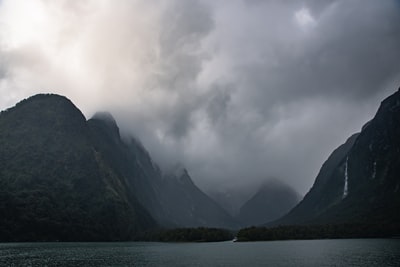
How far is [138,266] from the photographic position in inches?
4840

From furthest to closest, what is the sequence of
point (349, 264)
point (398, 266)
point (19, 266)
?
point (349, 264) < point (19, 266) < point (398, 266)

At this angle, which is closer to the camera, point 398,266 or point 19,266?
point 398,266

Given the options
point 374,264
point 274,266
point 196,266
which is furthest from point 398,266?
point 196,266

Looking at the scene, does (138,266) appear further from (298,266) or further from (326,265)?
(326,265)

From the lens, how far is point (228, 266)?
397 feet

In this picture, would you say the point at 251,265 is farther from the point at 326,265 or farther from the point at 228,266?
the point at 326,265

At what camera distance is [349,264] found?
12019cm

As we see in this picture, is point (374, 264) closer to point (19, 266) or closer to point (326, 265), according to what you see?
point (326, 265)

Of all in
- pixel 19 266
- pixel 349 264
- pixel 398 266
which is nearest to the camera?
pixel 398 266

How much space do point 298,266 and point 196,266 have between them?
30.5 meters

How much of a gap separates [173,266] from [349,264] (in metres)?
53.6

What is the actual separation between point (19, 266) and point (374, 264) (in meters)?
102

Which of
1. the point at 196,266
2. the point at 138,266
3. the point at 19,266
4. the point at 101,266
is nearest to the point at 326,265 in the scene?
the point at 196,266

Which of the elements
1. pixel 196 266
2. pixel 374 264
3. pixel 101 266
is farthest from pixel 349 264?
pixel 101 266
